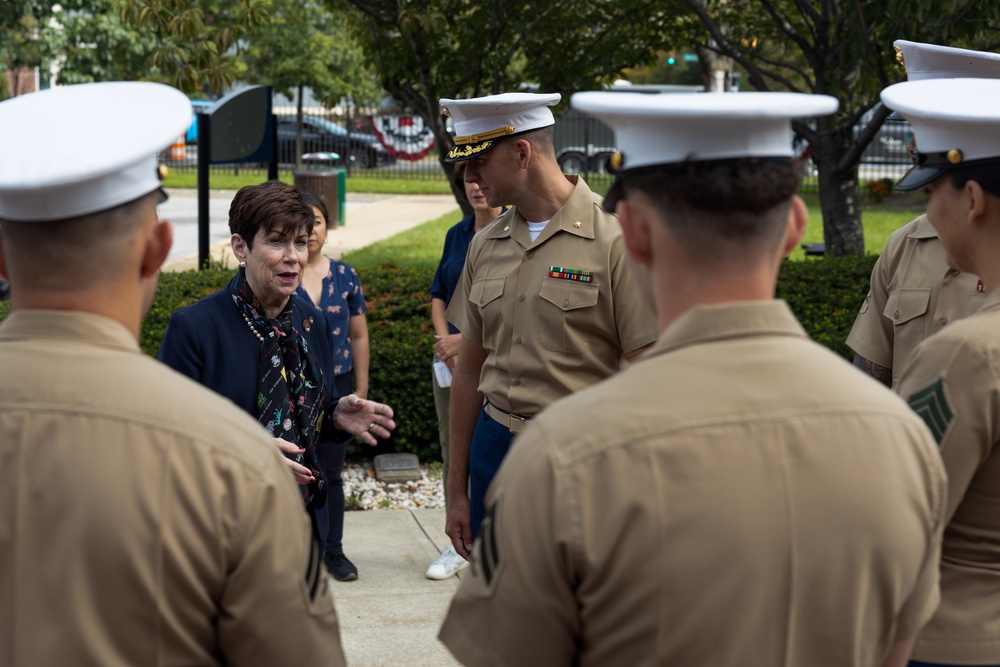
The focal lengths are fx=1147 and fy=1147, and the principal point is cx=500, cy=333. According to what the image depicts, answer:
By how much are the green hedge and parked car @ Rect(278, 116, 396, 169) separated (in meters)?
24.1

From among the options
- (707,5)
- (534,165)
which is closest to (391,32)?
(707,5)

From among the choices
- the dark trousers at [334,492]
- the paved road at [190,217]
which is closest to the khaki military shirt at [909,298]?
the dark trousers at [334,492]

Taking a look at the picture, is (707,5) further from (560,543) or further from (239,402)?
(560,543)

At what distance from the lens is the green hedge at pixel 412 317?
24.8 feet

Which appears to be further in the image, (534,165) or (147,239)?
(534,165)

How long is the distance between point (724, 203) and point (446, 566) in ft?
13.7

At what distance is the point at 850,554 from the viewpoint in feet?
5.67

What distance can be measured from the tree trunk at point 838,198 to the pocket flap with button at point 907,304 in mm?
6032

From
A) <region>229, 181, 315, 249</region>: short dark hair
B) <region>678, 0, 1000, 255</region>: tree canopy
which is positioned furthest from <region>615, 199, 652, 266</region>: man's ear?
<region>678, 0, 1000, 255</region>: tree canopy

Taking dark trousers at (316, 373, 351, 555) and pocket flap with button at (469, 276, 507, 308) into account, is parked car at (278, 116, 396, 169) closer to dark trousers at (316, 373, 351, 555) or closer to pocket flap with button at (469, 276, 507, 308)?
dark trousers at (316, 373, 351, 555)

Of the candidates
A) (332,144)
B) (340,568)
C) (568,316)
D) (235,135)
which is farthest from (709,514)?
(332,144)

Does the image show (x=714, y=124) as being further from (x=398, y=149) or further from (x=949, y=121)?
(x=398, y=149)

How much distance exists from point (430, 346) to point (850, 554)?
599cm

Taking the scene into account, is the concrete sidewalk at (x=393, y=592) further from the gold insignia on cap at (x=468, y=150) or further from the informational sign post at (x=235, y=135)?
the informational sign post at (x=235, y=135)
